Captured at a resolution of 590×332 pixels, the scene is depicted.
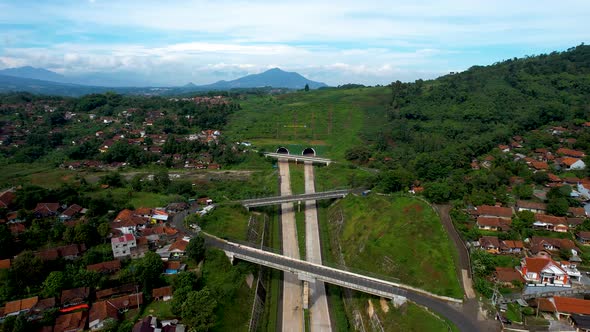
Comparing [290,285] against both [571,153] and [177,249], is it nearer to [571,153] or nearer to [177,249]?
[177,249]

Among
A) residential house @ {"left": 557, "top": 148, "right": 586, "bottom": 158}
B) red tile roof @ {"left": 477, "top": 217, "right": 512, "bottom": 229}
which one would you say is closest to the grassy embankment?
red tile roof @ {"left": 477, "top": 217, "right": 512, "bottom": 229}

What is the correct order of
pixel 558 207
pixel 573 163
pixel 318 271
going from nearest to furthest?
pixel 318 271 → pixel 558 207 → pixel 573 163

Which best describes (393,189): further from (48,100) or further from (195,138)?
(48,100)

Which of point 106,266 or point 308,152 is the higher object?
point 308,152

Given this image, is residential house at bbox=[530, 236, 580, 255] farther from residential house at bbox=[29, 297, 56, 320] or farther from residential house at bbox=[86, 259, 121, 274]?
residential house at bbox=[29, 297, 56, 320]

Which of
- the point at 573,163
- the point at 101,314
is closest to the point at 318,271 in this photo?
the point at 101,314

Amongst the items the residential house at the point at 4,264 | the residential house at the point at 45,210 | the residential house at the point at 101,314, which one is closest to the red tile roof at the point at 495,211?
the residential house at the point at 101,314

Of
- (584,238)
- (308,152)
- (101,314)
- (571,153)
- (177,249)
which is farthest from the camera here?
(308,152)
